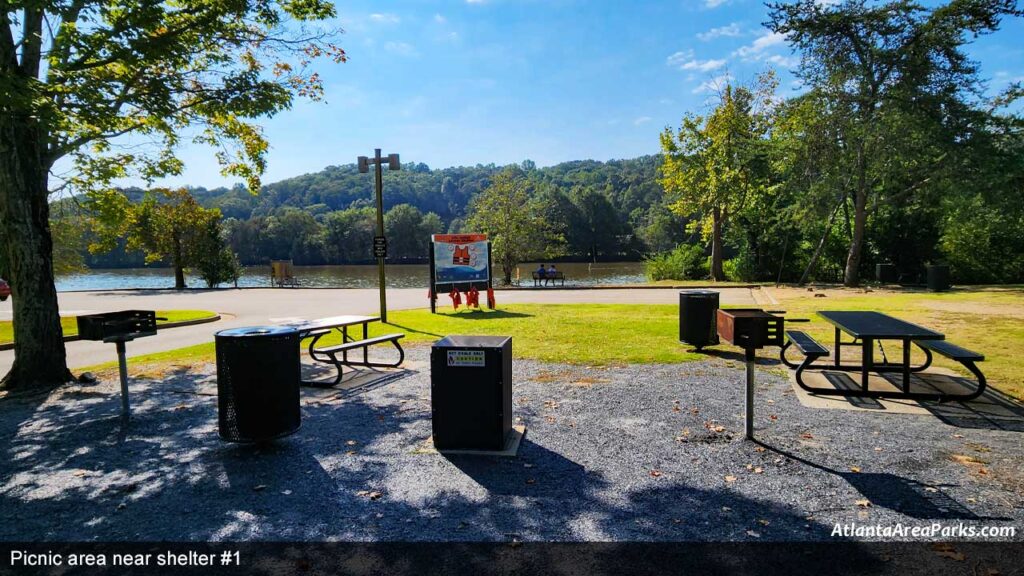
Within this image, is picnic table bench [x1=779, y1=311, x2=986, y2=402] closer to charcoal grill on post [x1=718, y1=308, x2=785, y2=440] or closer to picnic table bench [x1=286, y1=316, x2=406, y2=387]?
charcoal grill on post [x1=718, y1=308, x2=785, y2=440]

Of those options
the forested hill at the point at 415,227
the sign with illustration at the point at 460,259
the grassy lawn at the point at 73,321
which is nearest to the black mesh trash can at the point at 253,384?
the grassy lawn at the point at 73,321

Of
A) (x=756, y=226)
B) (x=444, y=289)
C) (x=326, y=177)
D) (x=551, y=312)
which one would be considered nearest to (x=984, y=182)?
(x=756, y=226)

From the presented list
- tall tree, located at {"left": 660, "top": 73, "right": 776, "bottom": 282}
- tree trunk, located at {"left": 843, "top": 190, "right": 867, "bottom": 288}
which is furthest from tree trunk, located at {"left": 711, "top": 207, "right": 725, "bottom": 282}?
tree trunk, located at {"left": 843, "top": 190, "right": 867, "bottom": 288}

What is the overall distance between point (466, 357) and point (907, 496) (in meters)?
3.17

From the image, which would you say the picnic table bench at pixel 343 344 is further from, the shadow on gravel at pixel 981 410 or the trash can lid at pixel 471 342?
the shadow on gravel at pixel 981 410

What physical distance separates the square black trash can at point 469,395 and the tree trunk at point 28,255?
5.99 m

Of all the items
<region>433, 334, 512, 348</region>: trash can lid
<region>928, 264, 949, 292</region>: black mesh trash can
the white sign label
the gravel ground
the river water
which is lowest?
the river water

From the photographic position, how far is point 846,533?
3203mm

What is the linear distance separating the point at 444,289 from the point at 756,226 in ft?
68.2

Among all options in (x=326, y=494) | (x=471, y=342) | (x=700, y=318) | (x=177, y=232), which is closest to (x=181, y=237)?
(x=177, y=232)

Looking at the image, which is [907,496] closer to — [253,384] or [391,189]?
[253,384]

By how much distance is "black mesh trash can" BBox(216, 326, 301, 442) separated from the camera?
457 centimetres

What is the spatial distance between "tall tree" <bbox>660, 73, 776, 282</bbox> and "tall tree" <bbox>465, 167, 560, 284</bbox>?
365 inches

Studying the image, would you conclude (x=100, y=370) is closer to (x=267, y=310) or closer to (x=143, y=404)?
(x=143, y=404)
